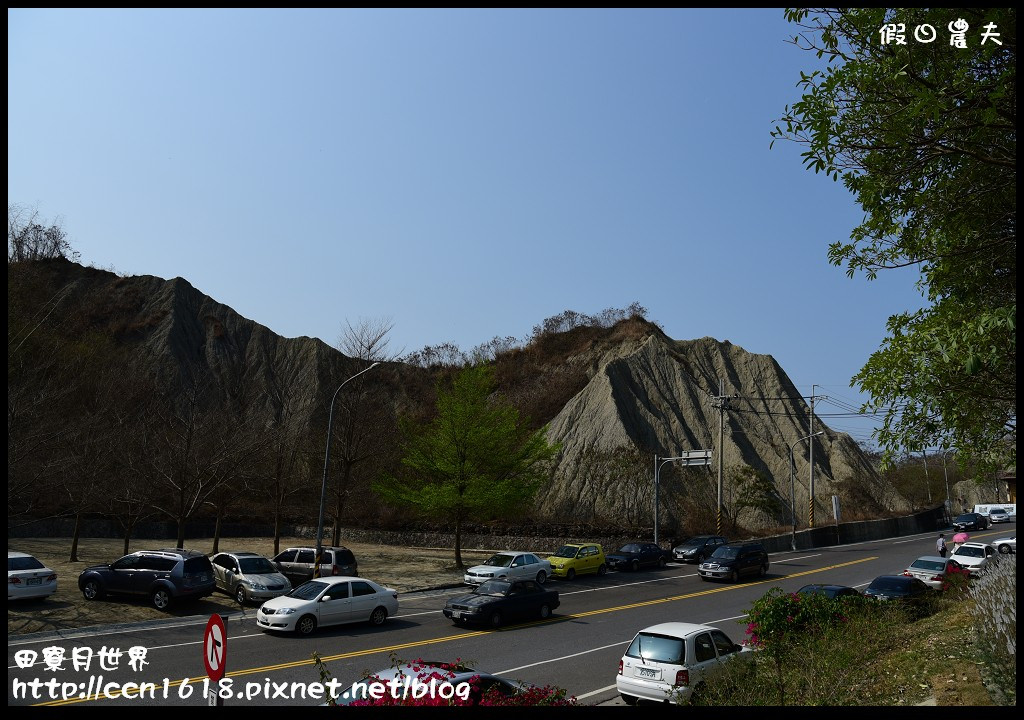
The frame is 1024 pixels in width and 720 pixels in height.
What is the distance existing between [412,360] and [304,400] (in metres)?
24.2

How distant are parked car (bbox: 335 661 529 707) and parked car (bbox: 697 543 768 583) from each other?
23.7 metres

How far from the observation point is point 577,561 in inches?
1319

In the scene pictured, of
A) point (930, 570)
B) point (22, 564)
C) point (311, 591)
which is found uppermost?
point (22, 564)

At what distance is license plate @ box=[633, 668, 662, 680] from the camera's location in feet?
42.7

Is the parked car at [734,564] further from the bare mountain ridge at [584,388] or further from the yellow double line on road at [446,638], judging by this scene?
the bare mountain ridge at [584,388]

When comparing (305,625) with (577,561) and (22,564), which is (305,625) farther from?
(577,561)

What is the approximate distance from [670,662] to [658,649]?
0.37 m

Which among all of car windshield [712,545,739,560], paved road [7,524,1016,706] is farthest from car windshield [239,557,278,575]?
car windshield [712,545,739,560]

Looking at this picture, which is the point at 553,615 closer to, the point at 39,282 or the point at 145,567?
the point at 145,567

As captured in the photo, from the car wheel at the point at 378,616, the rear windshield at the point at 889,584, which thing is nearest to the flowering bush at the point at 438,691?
the car wheel at the point at 378,616

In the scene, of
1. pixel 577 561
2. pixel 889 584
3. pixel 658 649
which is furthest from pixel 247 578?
pixel 889 584

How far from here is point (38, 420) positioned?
87.1 ft

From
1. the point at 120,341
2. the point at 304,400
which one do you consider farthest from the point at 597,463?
the point at 120,341

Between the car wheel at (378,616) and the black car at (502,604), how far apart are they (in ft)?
5.67
